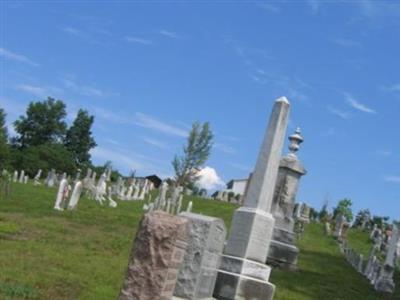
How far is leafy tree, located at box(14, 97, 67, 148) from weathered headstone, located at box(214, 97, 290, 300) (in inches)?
2977

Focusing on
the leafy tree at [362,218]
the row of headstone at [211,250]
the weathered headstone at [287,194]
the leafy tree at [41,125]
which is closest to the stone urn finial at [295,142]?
the weathered headstone at [287,194]

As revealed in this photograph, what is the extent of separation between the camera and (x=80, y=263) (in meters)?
12.1

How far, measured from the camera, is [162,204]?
1171 inches

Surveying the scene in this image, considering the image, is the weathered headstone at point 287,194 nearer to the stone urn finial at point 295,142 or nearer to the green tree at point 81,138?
the stone urn finial at point 295,142

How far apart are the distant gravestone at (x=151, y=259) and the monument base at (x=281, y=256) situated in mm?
11841

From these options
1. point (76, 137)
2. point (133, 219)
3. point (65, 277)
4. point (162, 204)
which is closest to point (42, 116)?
point (76, 137)

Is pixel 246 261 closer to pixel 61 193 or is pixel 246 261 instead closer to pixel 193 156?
pixel 61 193

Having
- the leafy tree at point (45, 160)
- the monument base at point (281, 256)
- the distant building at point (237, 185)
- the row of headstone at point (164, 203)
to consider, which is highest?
the distant building at point (237, 185)

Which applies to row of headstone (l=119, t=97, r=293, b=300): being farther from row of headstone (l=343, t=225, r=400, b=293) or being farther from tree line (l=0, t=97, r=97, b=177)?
tree line (l=0, t=97, r=97, b=177)

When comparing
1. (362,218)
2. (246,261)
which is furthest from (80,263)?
(362,218)

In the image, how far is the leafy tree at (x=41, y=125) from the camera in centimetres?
8531

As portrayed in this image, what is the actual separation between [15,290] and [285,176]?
42.1ft

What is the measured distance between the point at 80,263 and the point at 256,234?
353cm

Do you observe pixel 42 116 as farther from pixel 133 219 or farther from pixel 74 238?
pixel 74 238
